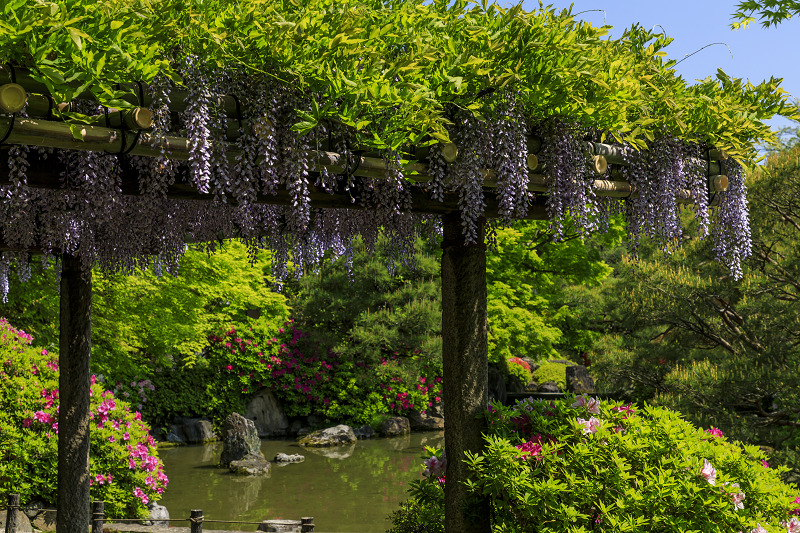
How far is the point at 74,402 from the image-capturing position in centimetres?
701

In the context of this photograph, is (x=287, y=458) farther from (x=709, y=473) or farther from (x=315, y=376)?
(x=709, y=473)

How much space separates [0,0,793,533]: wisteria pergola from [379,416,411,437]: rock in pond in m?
14.8

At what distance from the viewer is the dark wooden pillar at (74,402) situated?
22.6 ft

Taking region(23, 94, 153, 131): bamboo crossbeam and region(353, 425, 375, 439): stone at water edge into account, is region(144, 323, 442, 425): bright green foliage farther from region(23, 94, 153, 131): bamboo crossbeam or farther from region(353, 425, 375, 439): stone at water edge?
region(23, 94, 153, 131): bamboo crossbeam

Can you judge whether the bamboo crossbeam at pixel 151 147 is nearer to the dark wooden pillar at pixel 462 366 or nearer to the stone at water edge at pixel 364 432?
the dark wooden pillar at pixel 462 366

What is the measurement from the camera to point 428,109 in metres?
4.02

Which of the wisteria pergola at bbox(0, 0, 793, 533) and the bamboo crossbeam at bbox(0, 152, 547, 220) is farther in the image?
the bamboo crossbeam at bbox(0, 152, 547, 220)

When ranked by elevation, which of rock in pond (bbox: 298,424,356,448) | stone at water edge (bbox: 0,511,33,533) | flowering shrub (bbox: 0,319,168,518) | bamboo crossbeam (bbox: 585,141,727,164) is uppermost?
bamboo crossbeam (bbox: 585,141,727,164)

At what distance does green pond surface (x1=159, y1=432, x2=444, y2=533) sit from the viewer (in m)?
11.1

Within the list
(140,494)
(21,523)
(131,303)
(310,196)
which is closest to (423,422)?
(131,303)

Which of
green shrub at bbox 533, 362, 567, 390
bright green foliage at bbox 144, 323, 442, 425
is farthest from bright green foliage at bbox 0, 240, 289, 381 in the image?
green shrub at bbox 533, 362, 567, 390

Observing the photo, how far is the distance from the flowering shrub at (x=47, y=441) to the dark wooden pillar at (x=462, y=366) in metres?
5.64

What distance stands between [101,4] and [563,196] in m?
3.24

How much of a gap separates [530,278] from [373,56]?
50.3ft
